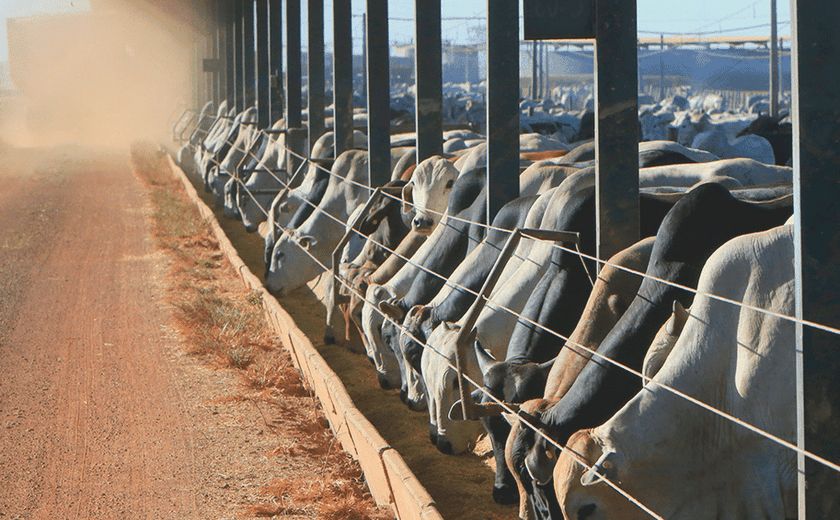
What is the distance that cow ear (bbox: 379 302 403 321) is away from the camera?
243 inches

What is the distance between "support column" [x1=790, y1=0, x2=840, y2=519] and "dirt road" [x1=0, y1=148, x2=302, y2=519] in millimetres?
3352

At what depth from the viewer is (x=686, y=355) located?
3.48m

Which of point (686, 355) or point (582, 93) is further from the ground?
point (582, 93)

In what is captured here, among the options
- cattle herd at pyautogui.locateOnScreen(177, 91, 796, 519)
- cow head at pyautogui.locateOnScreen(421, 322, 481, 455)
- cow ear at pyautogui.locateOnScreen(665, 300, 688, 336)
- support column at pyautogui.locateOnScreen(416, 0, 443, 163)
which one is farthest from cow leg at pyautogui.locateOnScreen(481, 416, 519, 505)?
support column at pyautogui.locateOnScreen(416, 0, 443, 163)

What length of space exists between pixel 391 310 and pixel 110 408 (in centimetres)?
249

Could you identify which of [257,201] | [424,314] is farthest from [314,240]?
[257,201]

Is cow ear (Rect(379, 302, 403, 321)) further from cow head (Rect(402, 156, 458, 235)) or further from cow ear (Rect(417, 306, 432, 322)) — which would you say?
cow head (Rect(402, 156, 458, 235))

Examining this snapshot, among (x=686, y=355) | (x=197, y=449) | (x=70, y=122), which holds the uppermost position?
(x=70, y=122)

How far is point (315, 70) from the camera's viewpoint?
45.6 feet

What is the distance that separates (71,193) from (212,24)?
1116 cm

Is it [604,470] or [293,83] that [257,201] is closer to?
[293,83]

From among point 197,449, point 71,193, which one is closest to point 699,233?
point 197,449

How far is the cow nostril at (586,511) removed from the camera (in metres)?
3.35

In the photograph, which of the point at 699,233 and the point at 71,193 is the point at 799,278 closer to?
the point at 699,233
